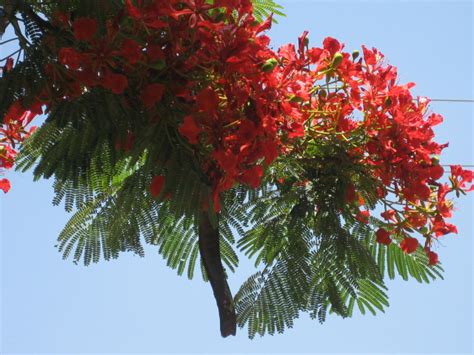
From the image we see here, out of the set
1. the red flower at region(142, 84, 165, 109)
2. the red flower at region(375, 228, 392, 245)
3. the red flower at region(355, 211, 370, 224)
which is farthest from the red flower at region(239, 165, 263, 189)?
the red flower at region(375, 228, 392, 245)

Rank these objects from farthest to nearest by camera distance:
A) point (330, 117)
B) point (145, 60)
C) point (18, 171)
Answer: point (18, 171)
point (330, 117)
point (145, 60)

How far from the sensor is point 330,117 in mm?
2338

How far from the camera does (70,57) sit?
1.81 meters

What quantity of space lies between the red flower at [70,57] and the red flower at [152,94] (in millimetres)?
160

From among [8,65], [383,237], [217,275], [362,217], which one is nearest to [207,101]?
[8,65]

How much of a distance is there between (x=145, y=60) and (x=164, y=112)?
13 cm

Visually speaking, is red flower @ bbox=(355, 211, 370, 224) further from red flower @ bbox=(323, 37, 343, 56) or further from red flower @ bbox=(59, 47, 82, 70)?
red flower @ bbox=(59, 47, 82, 70)

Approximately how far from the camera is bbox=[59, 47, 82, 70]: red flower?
71.3 inches

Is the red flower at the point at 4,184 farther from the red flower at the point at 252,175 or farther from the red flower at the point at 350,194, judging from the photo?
the red flower at the point at 350,194

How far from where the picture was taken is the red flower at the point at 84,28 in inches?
70.2

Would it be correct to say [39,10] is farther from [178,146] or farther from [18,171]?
[18,171]

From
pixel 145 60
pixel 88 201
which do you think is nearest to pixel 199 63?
pixel 145 60

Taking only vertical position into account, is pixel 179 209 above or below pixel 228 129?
below

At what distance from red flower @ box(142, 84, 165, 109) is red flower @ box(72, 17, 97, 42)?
0.18 meters
